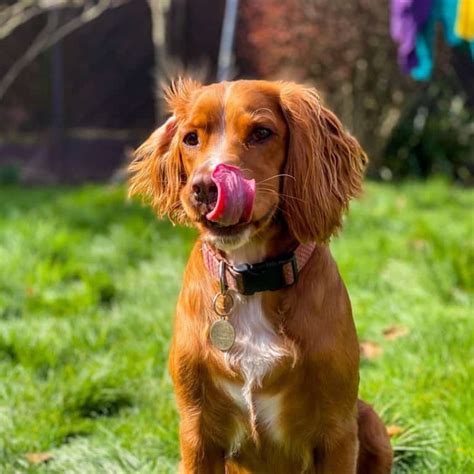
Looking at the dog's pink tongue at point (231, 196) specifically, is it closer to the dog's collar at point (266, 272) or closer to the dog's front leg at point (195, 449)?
the dog's collar at point (266, 272)

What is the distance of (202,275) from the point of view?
2.43 metres

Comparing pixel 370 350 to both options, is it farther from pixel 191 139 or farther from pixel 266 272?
pixel 191 139

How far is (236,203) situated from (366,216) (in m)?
4.71

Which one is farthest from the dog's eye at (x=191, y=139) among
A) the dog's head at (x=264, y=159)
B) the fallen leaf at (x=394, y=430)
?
the fallen leaf at (x=394, y=430)

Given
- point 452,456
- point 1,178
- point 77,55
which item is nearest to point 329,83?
point 77,55

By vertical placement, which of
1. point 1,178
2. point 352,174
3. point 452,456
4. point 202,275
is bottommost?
point 1,178

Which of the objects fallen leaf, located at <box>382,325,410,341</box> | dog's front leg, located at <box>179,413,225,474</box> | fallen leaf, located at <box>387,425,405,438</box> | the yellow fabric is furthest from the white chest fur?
the yellow fabric

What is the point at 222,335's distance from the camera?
230 cm

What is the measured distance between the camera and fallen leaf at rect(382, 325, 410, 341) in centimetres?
390

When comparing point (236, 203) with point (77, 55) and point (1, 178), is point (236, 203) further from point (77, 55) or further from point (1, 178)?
point (77, 55)

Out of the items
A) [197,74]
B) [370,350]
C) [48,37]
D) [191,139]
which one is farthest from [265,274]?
[48,37]

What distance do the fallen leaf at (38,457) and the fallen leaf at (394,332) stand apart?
1713 mm

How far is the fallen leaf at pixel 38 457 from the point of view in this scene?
9.67 ft

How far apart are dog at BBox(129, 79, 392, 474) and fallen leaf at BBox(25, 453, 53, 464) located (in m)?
0.78
